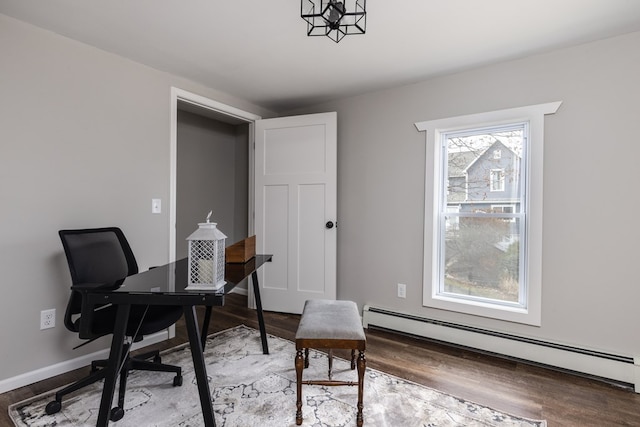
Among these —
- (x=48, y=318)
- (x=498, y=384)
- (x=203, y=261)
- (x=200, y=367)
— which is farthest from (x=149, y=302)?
(x=498, y=384)

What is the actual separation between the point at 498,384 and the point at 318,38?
2.56m

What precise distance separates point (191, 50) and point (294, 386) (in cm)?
242

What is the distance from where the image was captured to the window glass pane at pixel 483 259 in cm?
249

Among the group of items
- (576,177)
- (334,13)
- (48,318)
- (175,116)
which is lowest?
(48,318)

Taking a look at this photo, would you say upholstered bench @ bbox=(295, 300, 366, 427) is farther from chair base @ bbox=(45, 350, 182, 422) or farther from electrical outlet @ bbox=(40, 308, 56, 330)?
electrical outlet @ bbox=(40, 308, 56, 330)

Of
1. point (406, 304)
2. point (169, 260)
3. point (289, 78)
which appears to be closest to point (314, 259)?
point (406, 304)

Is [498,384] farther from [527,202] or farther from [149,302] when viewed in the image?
[149,302]

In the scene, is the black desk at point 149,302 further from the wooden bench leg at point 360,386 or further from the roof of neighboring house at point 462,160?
the roof of neighboring house at point 462,160

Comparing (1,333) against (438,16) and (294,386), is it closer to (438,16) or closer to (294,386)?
(294,386)

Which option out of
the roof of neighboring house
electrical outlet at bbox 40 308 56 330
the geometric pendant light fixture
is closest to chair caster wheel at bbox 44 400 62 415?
electrical outlet at bbox 40 308 56 330

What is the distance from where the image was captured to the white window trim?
2312 millimetres

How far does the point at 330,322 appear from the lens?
1.71 meters

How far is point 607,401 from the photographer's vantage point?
1.85 m

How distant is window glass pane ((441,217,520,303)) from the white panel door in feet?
3.67
